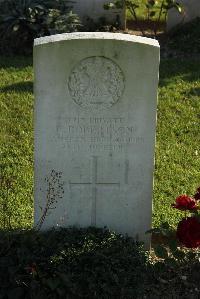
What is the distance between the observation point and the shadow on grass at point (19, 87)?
322 inches

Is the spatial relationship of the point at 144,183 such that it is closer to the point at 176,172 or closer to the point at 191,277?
the point at 191,277

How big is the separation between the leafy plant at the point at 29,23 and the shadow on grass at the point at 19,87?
158 cm

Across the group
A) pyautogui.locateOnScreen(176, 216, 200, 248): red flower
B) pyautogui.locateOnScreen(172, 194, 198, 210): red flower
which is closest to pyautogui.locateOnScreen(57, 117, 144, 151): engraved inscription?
pyautogui.locateOnScreen(172, 194, 198, 210): red flower

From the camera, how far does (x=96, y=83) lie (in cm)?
450

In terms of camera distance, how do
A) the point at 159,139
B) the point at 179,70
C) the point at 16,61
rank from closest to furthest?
1. the point at 159,139
2. the point at 179,70
3. the point at 16,61

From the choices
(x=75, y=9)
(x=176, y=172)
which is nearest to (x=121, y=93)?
(x=176, y=172)

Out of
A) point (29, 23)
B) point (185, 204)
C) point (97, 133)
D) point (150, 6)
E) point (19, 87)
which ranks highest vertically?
point (150, 6)

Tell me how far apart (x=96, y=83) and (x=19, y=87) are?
3.93m

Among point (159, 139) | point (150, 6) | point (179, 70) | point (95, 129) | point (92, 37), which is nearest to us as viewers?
point (92, 37)

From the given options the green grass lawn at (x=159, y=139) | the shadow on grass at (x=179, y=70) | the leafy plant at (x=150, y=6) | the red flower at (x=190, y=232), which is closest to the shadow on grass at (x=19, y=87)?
the green grass lawn at (x=159, y=139)

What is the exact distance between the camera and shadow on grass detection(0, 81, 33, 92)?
8.18 m

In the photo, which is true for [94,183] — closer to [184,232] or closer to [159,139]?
[184,232]

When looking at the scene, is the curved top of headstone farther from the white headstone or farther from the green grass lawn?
the green grass lawn

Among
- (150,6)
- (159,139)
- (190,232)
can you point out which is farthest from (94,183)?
(150,6)
